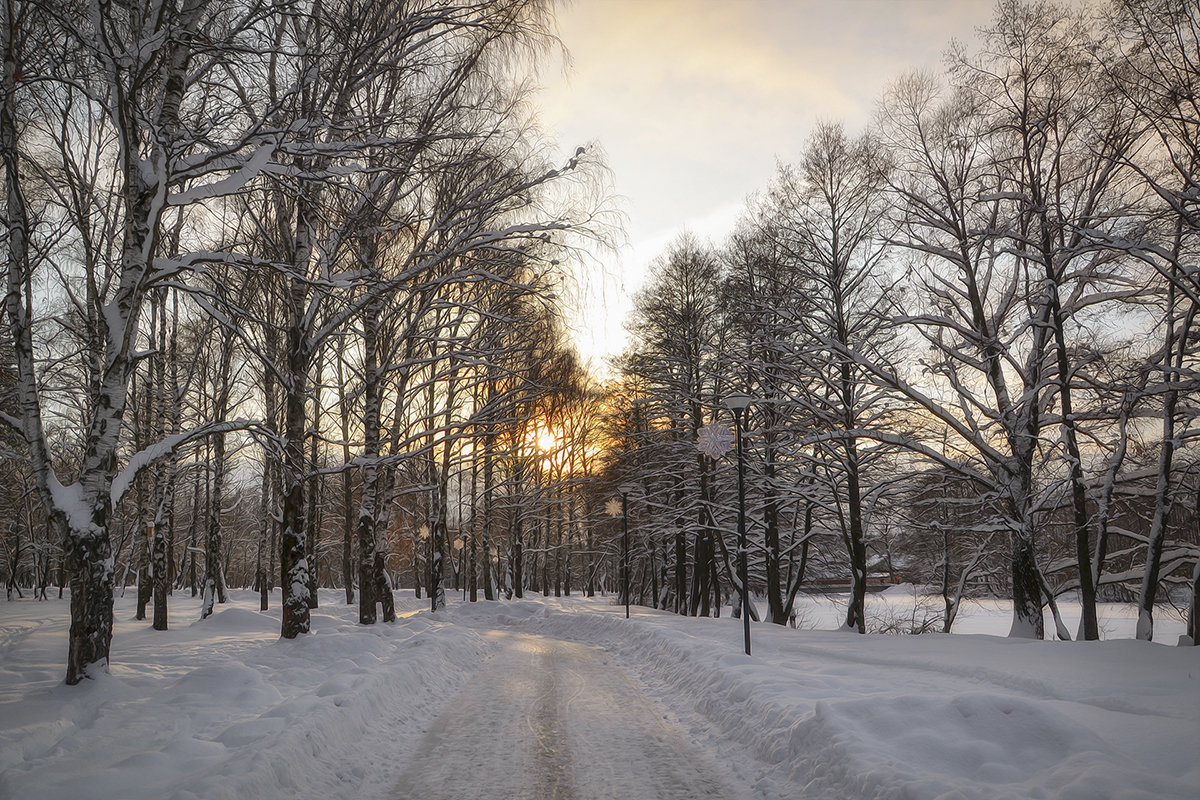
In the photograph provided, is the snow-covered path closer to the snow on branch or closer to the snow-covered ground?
the snow-covered ground

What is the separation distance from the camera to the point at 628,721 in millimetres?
7785

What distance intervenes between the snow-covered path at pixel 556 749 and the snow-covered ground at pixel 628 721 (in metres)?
0.04

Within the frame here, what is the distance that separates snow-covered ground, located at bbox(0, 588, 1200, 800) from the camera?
471 cm

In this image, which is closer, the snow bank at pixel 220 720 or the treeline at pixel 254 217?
the snow bank at pixel 220 720

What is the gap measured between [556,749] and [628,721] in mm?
1595

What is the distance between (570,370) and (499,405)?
15567 mm

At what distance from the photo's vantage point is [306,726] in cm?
590

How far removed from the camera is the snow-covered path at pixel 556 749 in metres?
5.34

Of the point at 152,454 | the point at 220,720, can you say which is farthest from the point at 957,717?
the point at 152,454

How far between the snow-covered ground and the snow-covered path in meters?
0.04

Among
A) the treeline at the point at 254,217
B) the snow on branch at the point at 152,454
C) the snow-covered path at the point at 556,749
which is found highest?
the treeline at the point at 254,217

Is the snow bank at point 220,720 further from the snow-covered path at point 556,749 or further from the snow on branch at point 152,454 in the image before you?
the snow on branch at point 152,454

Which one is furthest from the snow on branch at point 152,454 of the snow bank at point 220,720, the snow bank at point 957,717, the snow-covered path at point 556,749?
the snow bank at point 957,717

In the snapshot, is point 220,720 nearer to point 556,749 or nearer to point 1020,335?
point 556,749
